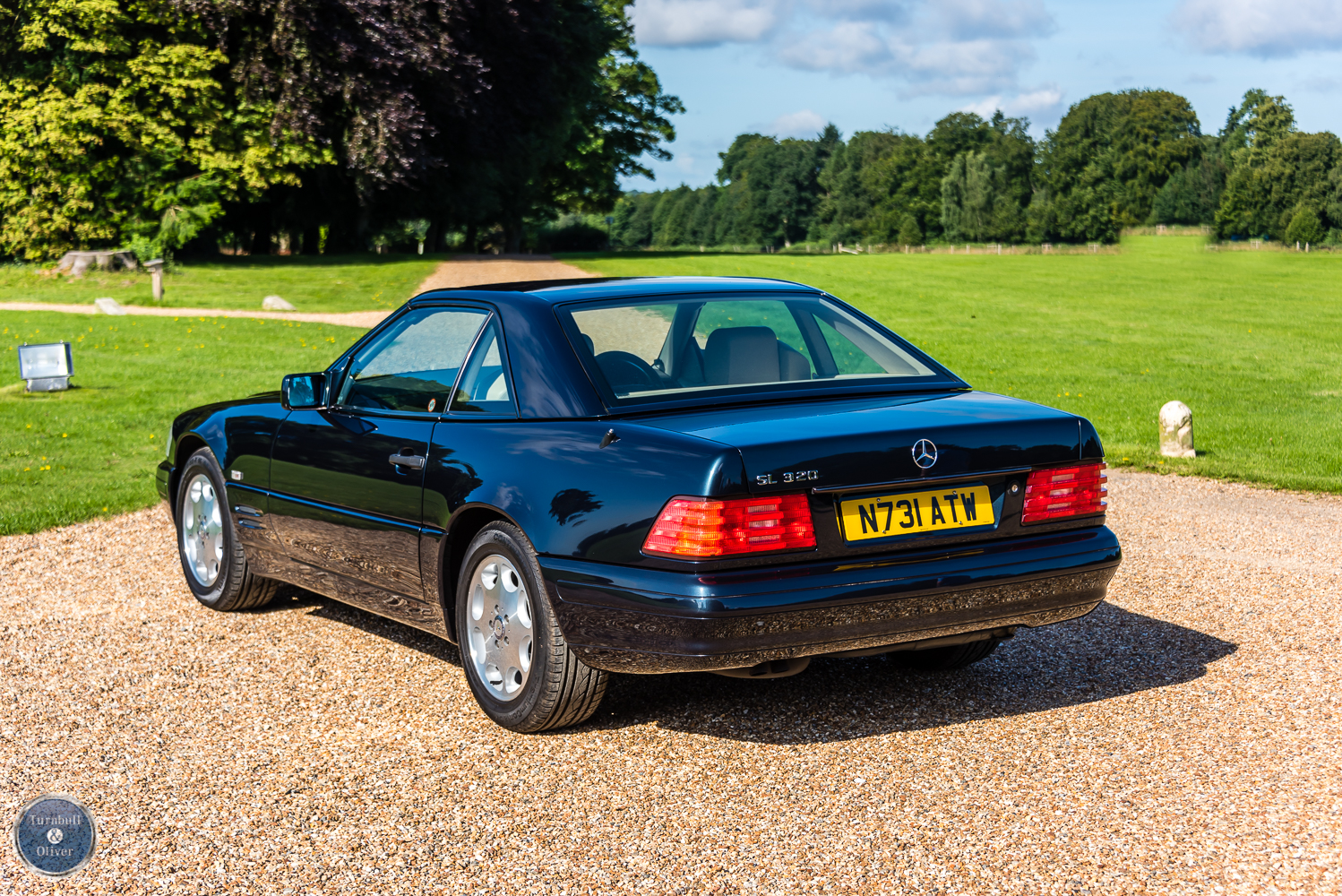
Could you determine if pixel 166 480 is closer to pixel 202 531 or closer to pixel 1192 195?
pixel 202 531

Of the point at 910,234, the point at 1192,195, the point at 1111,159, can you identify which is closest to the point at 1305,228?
the point at 1192,195

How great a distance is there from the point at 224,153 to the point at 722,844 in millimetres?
32540

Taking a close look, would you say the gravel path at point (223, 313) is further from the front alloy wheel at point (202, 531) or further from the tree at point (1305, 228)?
the tree at point (1305, 228)

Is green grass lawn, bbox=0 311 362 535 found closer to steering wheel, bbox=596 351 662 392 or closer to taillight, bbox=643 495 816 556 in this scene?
steering wheel, bbox=596 351 662 392

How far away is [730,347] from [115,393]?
12.4 metres

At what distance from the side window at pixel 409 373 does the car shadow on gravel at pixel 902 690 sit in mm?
1339

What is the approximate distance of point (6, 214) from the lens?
33.1 meters

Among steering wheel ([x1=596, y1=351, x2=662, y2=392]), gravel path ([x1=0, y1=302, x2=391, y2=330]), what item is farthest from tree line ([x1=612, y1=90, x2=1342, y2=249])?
steering wheel ([x1=596, y1=351, x2=662, y2=392])

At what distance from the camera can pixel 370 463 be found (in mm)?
5078

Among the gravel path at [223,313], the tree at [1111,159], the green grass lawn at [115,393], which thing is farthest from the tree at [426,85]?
the tree at [1111,159]

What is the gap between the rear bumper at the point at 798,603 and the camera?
12.7 feet

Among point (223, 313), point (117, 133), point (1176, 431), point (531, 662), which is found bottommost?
point (223, 313)

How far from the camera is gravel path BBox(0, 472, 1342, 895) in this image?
11.3 feet

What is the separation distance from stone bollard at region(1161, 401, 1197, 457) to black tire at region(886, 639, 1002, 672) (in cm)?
711
